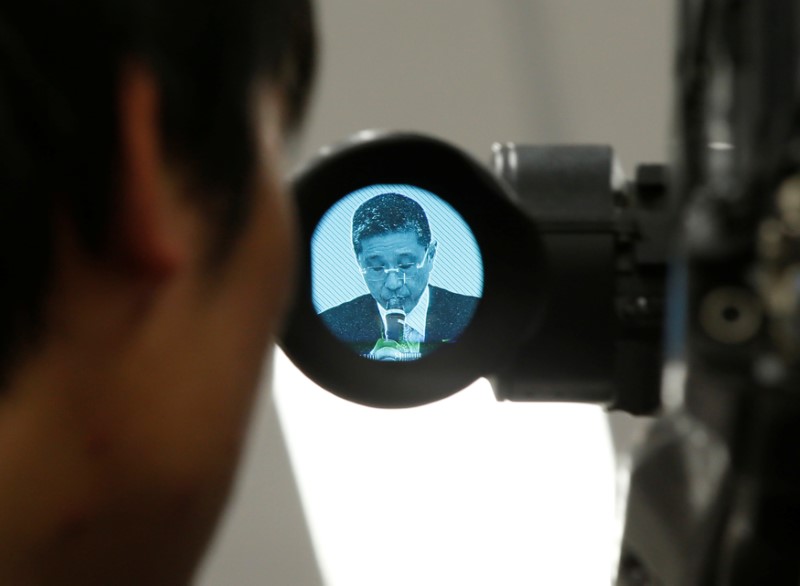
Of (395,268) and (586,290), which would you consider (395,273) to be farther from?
(586,290)

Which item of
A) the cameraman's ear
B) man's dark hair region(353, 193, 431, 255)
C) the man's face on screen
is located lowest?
the man's face on screen

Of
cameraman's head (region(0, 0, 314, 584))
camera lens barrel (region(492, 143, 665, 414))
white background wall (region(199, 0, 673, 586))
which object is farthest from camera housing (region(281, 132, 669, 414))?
white background wall (region(199, 0, 673, 586))

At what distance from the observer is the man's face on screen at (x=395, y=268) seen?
67 centimetres

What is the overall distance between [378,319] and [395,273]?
29mm

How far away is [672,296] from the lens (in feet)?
1.50

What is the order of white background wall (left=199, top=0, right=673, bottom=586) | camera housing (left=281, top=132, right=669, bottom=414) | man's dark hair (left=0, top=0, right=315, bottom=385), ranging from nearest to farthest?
man's dark hair (left=0, top=0, right=315, bottom=385) → camera housing (left=281, top=132, right=669, bottom=414) → white background wall (left=199, top=0, right=673, bottom=586)

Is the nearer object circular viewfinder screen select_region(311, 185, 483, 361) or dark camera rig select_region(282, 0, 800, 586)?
dark camera rig select_region(282, 0, 800, 586)

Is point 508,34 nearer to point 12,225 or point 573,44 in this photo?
point 573,44

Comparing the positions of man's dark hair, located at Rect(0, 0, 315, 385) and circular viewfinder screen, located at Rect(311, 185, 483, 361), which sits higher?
man's dark hair, located at Rect(0, 0, 315, 385)

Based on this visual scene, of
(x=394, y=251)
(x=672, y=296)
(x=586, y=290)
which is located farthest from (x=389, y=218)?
(x=672, y=296)

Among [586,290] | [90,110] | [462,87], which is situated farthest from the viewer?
[462,87]

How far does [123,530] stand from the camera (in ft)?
Result: 1.41

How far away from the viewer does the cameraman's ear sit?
0.38 meters

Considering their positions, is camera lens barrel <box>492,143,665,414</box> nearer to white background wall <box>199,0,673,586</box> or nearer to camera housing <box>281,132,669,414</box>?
camera housing <box>281,132,669,414</box>
